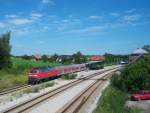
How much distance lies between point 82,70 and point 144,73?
135 feet

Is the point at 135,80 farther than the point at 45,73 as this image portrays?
No

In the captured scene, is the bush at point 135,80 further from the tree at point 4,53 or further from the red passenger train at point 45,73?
the tree at point 4,53

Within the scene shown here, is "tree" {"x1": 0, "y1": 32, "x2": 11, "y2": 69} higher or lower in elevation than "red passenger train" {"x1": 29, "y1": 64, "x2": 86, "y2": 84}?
higher

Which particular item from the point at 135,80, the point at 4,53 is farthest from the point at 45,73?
the point at 4,53

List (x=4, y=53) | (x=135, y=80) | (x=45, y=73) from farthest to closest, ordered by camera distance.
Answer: (x=4, y=53), (x=45, y=73), (x=135, y=80)

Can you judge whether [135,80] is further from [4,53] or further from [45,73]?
[4,53]

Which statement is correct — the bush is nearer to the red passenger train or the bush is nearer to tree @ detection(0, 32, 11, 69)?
the red passenger train

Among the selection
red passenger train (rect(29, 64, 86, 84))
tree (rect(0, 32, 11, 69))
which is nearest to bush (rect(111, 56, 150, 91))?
red passenger train (rect(29, 64, 86, 84))

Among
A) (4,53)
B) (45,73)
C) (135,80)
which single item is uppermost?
(4,53)

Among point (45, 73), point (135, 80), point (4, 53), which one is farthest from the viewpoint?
point (4, 53)

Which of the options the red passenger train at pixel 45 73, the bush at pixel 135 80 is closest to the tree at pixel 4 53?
the red passenger train at pixel 45 73

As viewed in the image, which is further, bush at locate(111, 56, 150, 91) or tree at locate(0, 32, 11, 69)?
tree at locate(0, 32, 11, 69)

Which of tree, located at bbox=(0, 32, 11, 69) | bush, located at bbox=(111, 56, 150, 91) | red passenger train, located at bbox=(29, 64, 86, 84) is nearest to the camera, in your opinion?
bush, located at bbox=(111, 56, 150, 91)

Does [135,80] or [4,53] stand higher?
[4,53]
